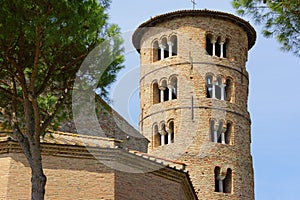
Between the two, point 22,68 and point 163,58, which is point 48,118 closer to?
point 22,68

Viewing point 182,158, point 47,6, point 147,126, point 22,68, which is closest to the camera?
point 47,6

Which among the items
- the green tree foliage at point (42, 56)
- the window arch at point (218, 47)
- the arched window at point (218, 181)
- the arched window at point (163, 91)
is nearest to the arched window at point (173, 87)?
the arched window at point (163, 91)

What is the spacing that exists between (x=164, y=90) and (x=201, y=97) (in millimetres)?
1953

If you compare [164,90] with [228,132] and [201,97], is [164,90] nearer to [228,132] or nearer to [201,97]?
[201,97]

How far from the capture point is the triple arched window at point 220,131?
93.5ft

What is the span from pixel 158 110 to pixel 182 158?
284 centimetres

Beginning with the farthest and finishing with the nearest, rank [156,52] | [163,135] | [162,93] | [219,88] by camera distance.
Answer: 1. [156,52]
2. [162,93]
3. [219,88]
4. [163,135]

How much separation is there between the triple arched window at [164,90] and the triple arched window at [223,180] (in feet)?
13.4

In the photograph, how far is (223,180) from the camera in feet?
92.2

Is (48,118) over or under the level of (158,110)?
under

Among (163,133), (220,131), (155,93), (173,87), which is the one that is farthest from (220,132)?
(155,93)

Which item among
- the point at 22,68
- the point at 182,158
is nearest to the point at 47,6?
the point at 22,68

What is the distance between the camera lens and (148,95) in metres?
29.8

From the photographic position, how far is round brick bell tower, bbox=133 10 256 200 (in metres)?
27.9
